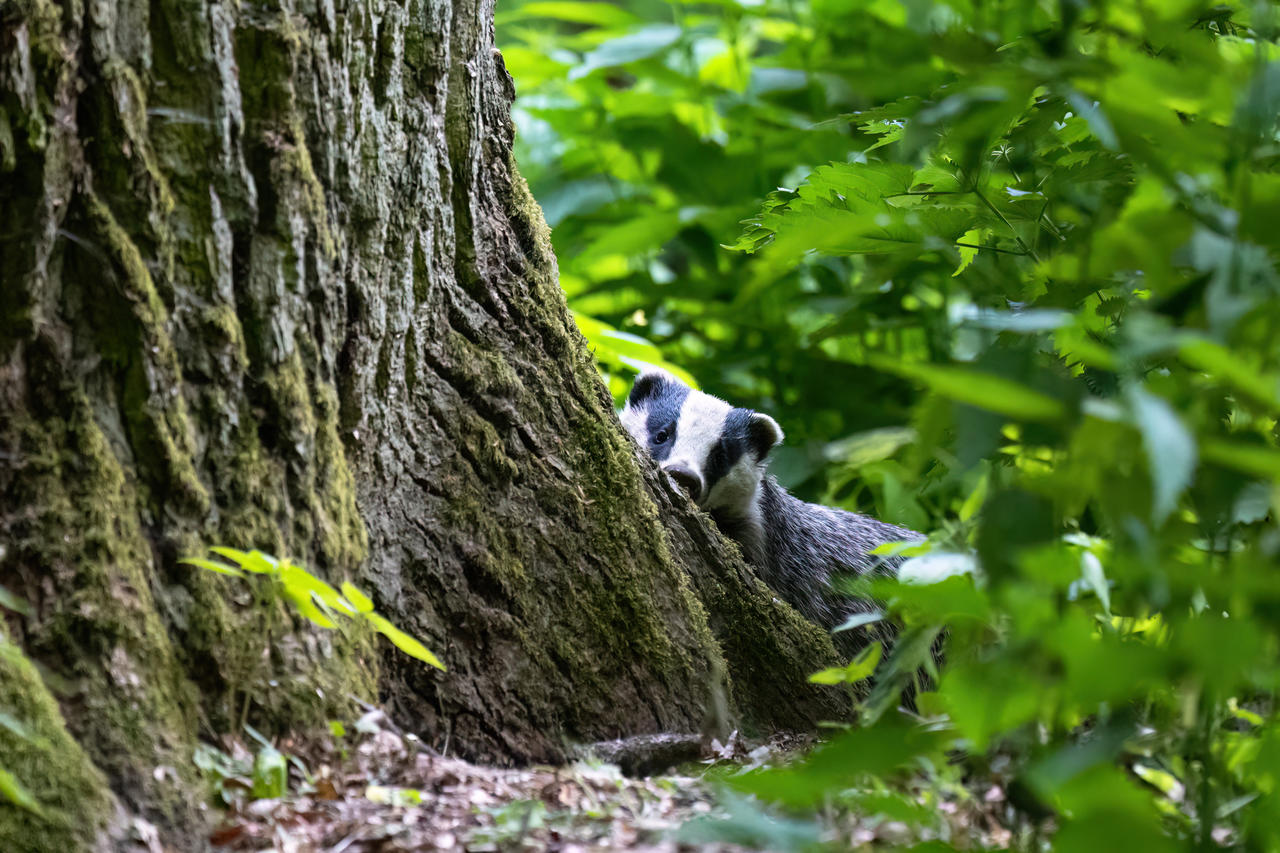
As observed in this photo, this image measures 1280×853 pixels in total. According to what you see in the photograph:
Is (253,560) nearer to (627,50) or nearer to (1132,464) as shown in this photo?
(1132,464)

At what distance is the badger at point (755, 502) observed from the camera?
4.89 m

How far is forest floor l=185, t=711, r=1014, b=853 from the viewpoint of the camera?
1.73 m

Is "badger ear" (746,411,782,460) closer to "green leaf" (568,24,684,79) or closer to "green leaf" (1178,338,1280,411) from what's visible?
"green leaf" (568,24,684,79)

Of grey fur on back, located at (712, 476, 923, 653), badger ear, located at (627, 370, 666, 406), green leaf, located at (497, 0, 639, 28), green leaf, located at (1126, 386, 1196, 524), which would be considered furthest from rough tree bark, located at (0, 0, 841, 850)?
green leaf, located at (497, 0, 639, 28)

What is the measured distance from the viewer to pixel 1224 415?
188 cm

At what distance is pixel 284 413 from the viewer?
2.03 metres

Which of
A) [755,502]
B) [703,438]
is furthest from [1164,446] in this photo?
[703,438]

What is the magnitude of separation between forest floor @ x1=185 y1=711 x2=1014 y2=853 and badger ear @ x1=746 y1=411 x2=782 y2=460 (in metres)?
3.42

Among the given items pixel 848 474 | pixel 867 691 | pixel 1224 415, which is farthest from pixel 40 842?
pixel 848 474

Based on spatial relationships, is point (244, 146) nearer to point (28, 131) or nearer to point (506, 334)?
point (28, 131)

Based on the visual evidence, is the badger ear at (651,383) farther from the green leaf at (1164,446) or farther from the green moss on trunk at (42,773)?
the green leaf at (1164,446)

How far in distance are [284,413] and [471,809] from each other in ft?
2.45

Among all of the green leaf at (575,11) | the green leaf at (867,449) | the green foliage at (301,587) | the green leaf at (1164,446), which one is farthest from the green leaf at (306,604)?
the green leaf at (575,11)

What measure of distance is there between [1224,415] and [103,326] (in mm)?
1793
